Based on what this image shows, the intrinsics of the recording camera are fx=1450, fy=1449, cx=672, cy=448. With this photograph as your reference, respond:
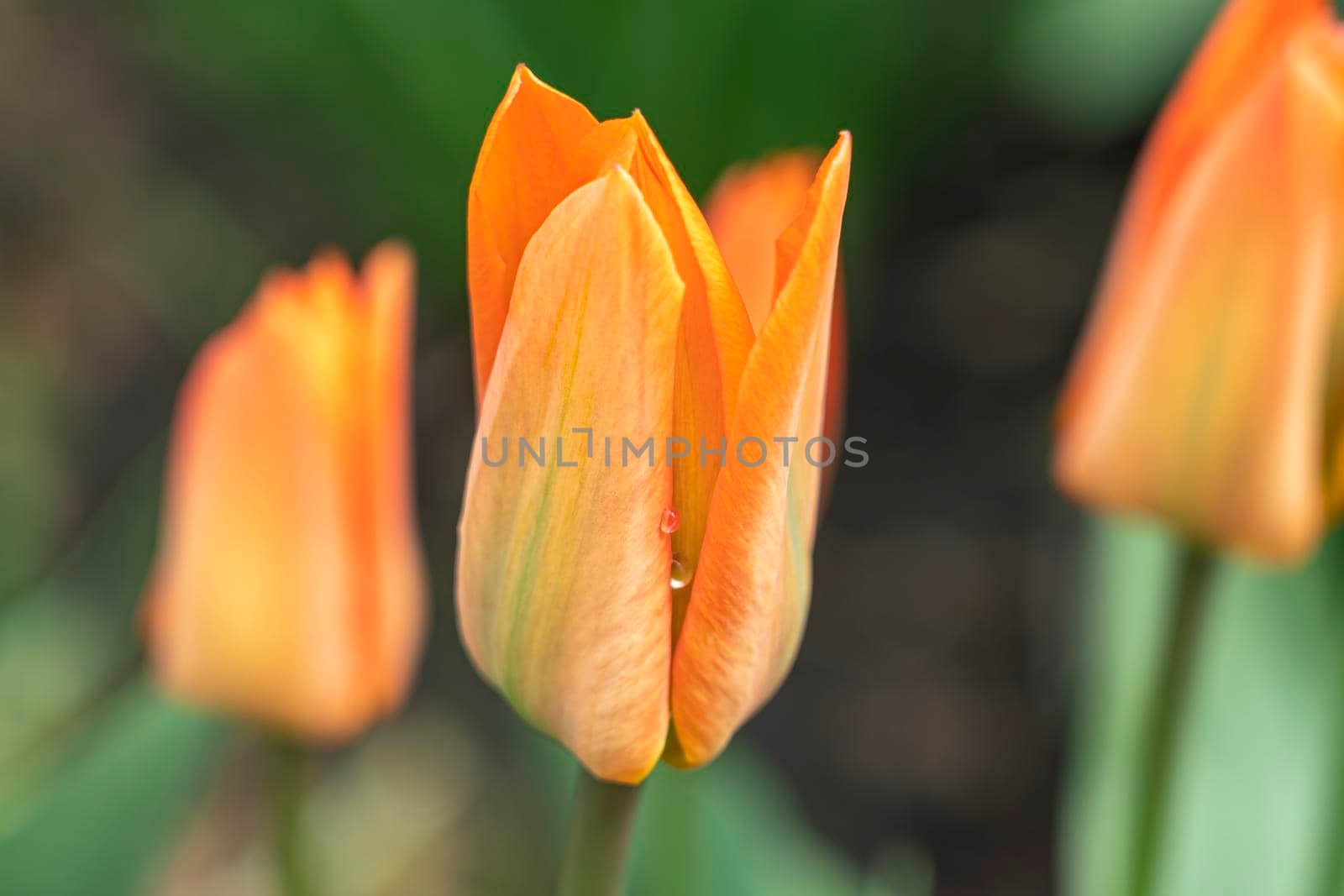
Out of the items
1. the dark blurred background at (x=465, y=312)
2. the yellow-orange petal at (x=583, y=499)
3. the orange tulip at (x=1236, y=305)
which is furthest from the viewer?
the dark blurred background at (x=465, y=312)

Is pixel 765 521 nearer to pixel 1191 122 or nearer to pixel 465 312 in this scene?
pixel 1191 122

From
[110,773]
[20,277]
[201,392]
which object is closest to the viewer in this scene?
[201,392]

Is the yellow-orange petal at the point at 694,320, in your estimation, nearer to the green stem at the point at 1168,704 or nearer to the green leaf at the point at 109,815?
the green stem at the point at 1168,704

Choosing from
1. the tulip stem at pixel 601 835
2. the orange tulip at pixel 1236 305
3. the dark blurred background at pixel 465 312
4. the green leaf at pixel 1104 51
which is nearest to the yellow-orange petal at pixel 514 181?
the tulip stem at pixel 601 835

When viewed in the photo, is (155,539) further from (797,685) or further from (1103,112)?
(1103,112)

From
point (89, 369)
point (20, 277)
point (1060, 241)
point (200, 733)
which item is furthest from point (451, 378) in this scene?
point (200, 733)

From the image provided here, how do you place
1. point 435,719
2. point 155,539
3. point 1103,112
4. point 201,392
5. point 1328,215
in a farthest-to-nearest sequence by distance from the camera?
point 1103,112
point 435,719
point 155,539
point 201,392
point 1328,215
